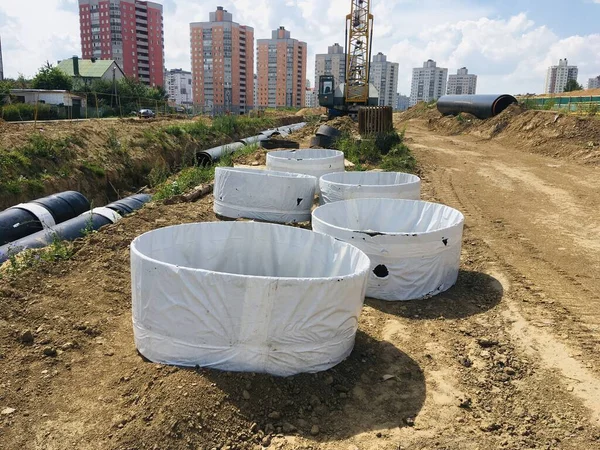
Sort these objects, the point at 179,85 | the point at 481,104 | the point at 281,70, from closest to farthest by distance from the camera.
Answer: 1. the point at 481,104
2. the point at 281,70
3. the point at 179,85

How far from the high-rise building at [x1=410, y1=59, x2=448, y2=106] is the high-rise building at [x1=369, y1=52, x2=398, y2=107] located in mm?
14795

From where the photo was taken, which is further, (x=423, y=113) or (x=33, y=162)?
(x=423, y=113)

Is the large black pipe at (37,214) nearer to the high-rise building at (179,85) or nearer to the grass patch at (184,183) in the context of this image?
the grass patch at (184,183)

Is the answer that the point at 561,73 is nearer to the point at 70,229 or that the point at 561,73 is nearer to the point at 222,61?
the point at 222,61

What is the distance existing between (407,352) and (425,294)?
1.19 meters

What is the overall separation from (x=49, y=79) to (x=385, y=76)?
6787cm

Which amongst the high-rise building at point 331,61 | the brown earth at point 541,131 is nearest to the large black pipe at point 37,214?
the brown earth at point 541,131

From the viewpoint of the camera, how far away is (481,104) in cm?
2356

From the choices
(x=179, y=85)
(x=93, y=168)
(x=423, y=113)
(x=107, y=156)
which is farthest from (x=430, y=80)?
(x=93, y=168)

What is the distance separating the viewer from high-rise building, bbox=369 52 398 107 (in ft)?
310

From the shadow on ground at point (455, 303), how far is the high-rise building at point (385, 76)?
9292 centimetres

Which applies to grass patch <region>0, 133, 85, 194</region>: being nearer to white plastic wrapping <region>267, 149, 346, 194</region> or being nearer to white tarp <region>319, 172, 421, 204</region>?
white plastic wrapping <region>267, 149, 346, 194</region>

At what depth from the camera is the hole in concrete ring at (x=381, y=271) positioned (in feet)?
16.0

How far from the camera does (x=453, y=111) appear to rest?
2655cm
